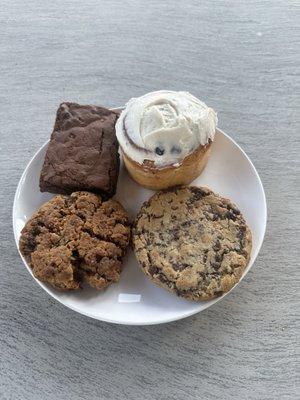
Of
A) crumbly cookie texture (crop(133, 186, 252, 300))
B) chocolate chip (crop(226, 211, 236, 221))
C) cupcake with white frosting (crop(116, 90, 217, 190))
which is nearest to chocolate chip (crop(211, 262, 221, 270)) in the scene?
crumbly cookie texture (crop(133, 186, 252, 300))

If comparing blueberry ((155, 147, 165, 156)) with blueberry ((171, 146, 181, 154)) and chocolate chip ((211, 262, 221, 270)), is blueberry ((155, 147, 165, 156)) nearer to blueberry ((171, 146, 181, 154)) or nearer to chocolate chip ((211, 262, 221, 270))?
blueberry ((171, 146, 181, 154))

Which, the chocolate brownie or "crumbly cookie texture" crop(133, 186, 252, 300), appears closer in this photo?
"crumbly cookie texture" crop(133, 186, 252, 300)

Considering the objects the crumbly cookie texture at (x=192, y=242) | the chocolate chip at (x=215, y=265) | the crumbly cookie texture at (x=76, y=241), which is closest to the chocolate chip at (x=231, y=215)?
the crumbly cookie texture at (x=192, y=242)

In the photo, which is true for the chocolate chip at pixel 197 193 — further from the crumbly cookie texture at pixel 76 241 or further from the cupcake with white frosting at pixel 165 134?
the crumbly cookie texture at pixel 76 241

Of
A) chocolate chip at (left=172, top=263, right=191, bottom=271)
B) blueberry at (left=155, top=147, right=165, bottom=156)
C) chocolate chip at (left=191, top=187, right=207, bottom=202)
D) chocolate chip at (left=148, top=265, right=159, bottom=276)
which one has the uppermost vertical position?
blueberry at (left=155, top=147, right=165, bottom=156)

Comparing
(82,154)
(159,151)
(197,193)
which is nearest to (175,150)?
(159,151)

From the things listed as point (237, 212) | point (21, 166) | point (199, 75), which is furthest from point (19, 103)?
point (237, 212)

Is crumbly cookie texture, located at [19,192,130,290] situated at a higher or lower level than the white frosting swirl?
lower
